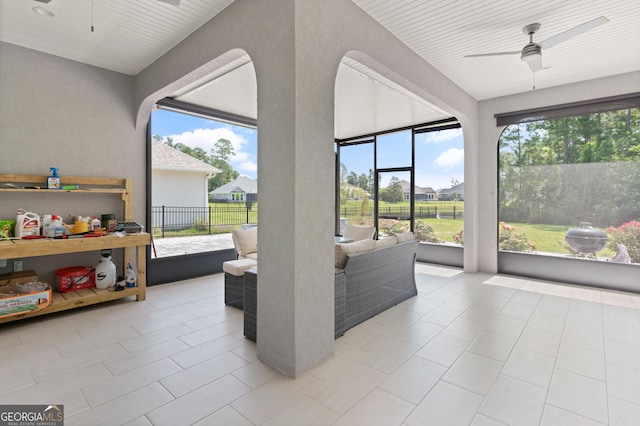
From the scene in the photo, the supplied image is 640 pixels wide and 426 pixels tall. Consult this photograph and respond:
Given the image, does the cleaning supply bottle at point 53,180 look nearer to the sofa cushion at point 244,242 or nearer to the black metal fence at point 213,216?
the black metal fence at point 213,216

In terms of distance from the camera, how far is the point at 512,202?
5375mm

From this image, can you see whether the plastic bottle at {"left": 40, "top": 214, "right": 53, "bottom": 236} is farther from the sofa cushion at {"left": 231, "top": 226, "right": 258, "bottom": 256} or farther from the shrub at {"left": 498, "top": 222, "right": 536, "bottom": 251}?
the shrub at {"left": 498, "top": 222, "right": 536, "bottom": 251}

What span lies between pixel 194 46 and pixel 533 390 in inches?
167

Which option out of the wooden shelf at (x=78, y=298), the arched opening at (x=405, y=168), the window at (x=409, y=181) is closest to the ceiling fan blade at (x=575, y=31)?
the arched opening at (x=405, y=168)

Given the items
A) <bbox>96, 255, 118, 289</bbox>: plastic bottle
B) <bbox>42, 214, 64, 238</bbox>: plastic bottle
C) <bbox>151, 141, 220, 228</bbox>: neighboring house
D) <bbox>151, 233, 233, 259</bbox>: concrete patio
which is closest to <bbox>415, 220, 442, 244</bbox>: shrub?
<bbox>151, 233, 233, 259</bbox>: concrete patio

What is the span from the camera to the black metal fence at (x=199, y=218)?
4.78m

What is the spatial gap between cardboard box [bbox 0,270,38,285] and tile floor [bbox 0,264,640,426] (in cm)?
46

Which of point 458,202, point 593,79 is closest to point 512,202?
point 458,202

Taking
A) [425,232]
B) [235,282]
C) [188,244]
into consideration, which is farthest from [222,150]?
[425,232]

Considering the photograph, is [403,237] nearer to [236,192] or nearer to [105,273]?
[236,192]

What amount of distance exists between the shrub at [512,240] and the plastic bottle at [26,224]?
270 inches

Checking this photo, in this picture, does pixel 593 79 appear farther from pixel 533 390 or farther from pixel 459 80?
pixel 533 390

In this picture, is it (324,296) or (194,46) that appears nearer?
(324,296)

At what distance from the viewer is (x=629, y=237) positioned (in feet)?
14.4
